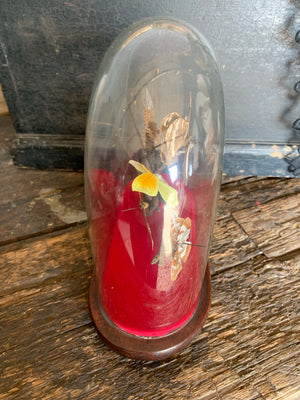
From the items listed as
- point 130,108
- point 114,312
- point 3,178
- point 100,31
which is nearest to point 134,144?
point 130,108

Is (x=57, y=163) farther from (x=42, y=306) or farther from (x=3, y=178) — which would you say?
(x=42, y=306)

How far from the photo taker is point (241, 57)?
2.52ft

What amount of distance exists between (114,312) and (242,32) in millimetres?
574

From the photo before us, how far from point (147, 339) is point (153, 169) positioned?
24cm

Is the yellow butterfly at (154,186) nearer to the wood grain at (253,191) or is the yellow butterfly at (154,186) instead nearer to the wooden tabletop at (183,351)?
the wooden tabletop at (183,351)

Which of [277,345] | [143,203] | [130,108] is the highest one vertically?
[130,108]

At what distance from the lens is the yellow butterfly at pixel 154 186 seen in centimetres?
47

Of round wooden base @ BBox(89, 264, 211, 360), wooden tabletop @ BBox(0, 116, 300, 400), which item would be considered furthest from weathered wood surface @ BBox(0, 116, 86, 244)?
round wooden base @ BBox(89, 264, 211, 360)

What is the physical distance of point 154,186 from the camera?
0.47m

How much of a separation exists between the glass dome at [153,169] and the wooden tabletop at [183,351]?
0.04 meters

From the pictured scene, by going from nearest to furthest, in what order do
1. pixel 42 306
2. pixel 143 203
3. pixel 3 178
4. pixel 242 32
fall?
pixel 143 203, pixel 42 306, pixel 242 32, pixel 3 178

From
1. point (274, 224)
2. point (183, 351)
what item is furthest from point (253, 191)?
point (183, 351)

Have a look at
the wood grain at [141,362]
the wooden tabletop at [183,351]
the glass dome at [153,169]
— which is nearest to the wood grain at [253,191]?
the wooden tabletop at [183,351]

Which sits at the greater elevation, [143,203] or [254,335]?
[143,203]
